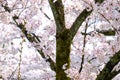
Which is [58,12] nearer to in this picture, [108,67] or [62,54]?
[62,54]

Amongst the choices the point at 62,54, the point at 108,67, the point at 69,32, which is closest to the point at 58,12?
the point at 69,32

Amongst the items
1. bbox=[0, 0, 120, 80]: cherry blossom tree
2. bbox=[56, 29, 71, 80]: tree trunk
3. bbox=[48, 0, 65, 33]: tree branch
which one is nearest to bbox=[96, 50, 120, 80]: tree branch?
bbox=[0, 0, 120, 80]: cherry blossom tree

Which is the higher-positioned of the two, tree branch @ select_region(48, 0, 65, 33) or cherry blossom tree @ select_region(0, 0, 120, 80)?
tree branch @ select_region(48, 0, 65, 33)

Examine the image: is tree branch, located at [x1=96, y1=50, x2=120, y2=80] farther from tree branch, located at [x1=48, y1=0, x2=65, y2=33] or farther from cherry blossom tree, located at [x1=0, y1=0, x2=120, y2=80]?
tree branch, located at [x1=48, y1=0, x2=65, y2=33]

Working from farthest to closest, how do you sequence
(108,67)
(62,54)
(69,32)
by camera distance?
(62,54), (69,32), (108,67)

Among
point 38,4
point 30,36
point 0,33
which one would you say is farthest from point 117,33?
point 0,33

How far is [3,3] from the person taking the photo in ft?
22.0

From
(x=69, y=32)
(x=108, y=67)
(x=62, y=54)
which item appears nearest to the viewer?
(x=108, y=67)

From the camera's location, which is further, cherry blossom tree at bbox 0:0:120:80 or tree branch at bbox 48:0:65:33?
tree branch at bbox 48:0:65:33

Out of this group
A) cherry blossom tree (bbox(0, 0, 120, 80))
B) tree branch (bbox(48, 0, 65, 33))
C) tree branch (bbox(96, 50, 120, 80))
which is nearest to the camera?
tree branch (bbox(96, 50, 120, 80))

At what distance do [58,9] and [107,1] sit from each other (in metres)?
1.43

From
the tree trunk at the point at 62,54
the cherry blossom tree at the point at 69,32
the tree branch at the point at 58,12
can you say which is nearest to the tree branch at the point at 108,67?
the cherry blossom tree at the point at 69,32

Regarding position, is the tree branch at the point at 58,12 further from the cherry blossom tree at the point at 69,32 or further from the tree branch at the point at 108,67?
the tree branch at the point at 108,67

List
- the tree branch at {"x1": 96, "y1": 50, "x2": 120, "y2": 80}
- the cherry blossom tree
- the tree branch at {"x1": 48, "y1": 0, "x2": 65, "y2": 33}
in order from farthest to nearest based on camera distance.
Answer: the tree branch at {"x1": 48, "y1": 0, "x2": 65, "y2": 33}
the cherry blossom tree
the tree branch at {"x1": 96, "y1": 50, "x2": 120, "y2": 80}
